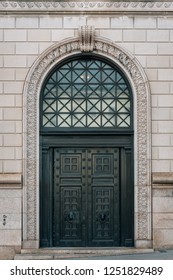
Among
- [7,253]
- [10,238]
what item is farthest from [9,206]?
[7,253]

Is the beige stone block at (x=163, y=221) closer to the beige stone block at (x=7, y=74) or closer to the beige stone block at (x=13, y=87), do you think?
the beige stone block at (x=13, y=87)

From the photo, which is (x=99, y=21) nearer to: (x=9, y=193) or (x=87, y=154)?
(x=87, y=154)

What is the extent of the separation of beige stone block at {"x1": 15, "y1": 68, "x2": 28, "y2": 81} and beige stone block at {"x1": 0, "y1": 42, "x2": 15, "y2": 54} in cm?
56

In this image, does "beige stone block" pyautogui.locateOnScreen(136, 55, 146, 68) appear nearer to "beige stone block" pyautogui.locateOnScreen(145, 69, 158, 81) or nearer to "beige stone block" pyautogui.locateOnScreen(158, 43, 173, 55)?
"beige stone block" pyautogui.locateOnScreen(145, 69, 158, 81)

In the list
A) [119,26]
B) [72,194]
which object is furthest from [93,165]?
[119,26]

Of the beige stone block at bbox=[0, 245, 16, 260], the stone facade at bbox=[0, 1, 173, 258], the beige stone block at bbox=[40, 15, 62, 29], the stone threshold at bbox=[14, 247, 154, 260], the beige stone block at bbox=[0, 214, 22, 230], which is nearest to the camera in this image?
the stone threshold at bbox=[14, 247, 154, 260]

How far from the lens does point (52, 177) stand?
1526 centimetres

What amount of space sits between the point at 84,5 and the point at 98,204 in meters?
5.70

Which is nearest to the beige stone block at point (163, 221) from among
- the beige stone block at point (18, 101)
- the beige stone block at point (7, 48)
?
the beige stone block at point (18, 101)

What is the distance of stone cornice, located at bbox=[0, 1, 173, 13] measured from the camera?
15.0 meters

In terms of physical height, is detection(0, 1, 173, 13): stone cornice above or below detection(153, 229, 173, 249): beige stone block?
above

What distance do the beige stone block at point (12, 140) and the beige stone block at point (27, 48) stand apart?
93.8 inches

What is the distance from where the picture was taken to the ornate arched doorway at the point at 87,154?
15.2 m

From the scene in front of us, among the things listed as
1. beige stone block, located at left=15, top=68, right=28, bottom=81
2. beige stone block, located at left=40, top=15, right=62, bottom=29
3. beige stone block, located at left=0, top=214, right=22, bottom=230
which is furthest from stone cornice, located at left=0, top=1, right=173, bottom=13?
beige stone block, located at left=0, top=214, right=22, bottom=230
